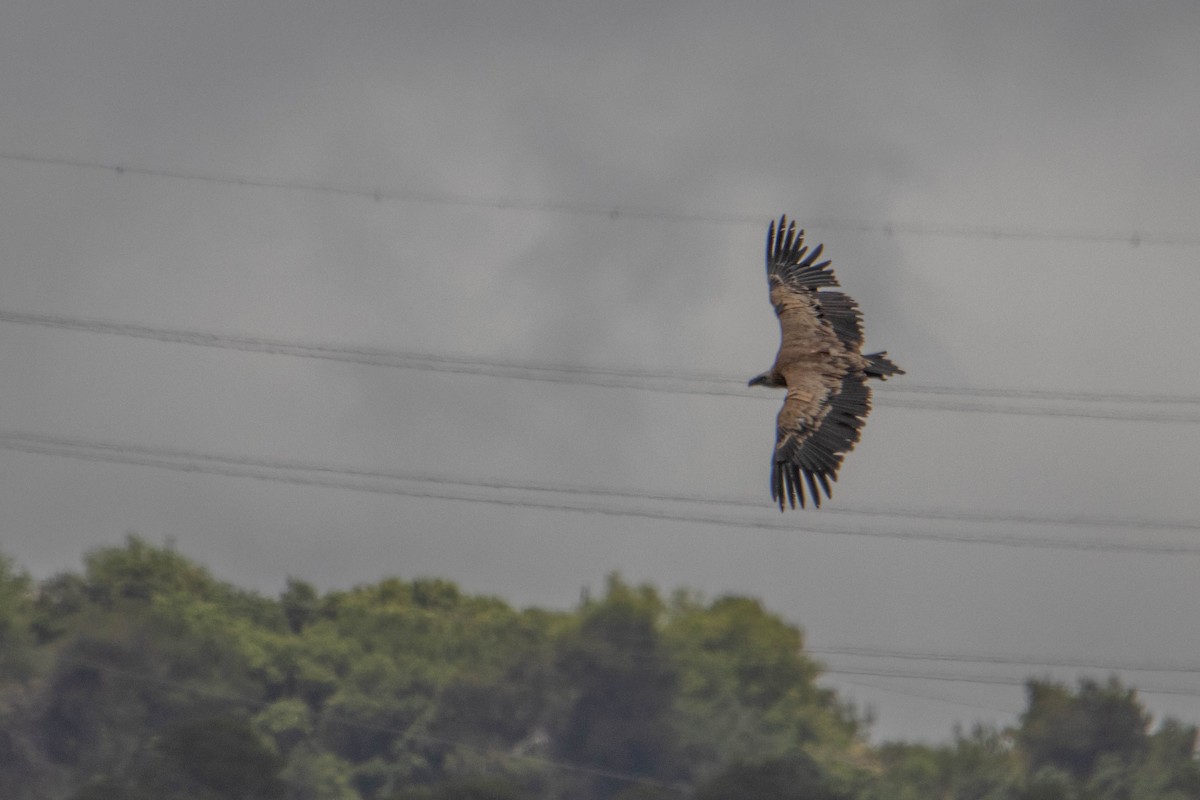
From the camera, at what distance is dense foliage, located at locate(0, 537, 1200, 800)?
436 ft

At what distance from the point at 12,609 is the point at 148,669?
2111 cm

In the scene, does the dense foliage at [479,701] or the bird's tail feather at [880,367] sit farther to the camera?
the dense foliage at [479,701]

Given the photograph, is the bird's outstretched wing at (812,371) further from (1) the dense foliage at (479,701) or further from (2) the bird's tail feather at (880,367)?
(1) the dense foliage at (479,701)

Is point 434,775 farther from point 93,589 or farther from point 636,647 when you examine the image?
point 93,589

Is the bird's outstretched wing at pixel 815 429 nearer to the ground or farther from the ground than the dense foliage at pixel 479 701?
nearer to the ground

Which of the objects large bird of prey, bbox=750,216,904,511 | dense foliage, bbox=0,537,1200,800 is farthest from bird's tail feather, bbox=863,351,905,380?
dense foliage, bbox=0,537,1200,800

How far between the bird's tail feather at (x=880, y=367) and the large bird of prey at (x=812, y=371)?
0.05 ft

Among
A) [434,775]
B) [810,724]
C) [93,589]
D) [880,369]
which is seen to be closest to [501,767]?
[434,775]

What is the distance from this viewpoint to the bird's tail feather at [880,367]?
3450 cm

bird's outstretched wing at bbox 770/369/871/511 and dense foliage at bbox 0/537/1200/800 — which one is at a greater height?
dense foliage at bbox 0/537/1200/800

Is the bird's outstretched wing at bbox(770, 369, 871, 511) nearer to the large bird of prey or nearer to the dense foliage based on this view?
the large bird of prey

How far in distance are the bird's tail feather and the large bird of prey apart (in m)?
0.01

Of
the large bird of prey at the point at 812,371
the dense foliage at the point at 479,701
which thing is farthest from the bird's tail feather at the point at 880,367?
the dense foliage at the point at 479,701

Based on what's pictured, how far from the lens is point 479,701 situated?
150875 mm
